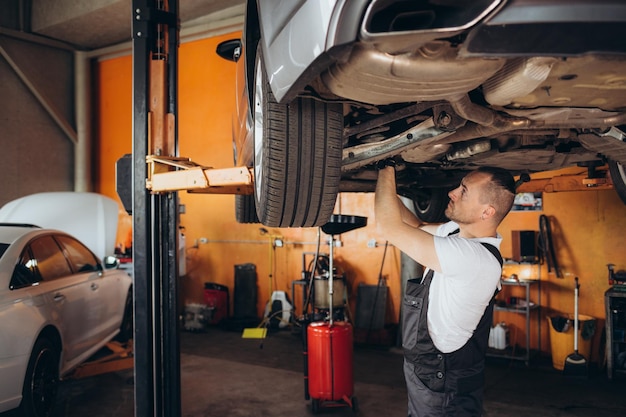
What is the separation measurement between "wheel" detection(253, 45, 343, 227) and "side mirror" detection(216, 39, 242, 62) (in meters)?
0.87

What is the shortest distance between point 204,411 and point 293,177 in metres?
2.60

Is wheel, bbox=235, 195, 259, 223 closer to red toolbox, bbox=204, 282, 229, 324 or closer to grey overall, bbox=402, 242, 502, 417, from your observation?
grey overall, bbox=402, 242, 502, 417

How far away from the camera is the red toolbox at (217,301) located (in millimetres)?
7258

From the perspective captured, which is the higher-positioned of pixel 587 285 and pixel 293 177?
pixel 293 177

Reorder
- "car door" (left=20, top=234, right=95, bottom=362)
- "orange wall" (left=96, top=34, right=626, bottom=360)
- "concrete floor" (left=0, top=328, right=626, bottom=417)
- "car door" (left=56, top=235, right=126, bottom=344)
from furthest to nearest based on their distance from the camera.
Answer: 1. "orange wall" (left=96, top=34, right=626, bottom=360)
2. "car door" (left=56, top=235, right=126, bottom=344)
3. "concrete floor" (left=0, top=328, right=626, bottom=417)
4. "car door" (left=20, top=234, right=95, bottom=362)

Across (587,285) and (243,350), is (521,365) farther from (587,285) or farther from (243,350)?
(243,350)

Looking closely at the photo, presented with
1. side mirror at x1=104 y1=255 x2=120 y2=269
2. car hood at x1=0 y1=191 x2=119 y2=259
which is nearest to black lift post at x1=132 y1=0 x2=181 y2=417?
side mirror at x1=104 y1=255 x2=120 y2=269

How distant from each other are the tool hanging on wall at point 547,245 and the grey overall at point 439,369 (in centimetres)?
341

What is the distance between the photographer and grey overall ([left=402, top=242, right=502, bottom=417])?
2.13 meters

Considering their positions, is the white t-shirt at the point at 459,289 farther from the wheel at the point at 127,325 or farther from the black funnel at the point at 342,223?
the wheel at the point at 127,325

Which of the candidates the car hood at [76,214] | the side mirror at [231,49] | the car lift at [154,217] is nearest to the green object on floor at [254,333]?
the car hood at [76,214]

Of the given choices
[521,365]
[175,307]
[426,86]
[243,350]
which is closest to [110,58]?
[243,350]

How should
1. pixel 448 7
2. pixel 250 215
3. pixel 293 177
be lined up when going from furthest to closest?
pixel 250 215, pixel 293 177, pixel 448 7

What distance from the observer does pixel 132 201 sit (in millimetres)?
2938
